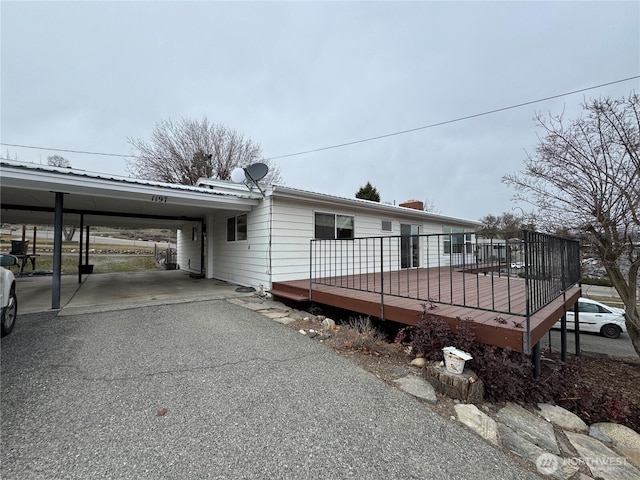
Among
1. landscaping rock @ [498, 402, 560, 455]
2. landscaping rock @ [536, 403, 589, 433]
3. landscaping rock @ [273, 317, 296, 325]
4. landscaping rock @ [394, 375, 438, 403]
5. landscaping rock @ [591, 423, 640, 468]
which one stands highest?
landscaping rock @ [273, 317, 296, 325]

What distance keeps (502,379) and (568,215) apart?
5.93 m

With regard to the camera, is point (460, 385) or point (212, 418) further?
point (460, 385)

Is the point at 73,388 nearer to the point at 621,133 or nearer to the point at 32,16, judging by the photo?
the point at 621,133

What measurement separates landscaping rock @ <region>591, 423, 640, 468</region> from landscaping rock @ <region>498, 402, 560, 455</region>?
24.1 inches

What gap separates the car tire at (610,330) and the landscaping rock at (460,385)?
39.5 feet

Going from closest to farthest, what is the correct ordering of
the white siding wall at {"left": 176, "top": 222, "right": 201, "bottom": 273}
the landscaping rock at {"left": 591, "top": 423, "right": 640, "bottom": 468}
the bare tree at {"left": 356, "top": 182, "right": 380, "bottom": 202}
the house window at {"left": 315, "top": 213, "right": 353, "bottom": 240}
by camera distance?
1. the landscaping rock at {"left": 591, "top": 423, "right": 640, "bottom": 468}
2. the house window at {"left": 315, "top": 213, "right": 353, "bottom": 240}
3. the white siding wall at {"left": 176, "top": 222, "right": 201, "bottom": 273}
4. the bare tree at {"left": 356, "top": 182, "right": 380, "bottom": 202}

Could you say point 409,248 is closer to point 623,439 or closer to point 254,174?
point 254,174

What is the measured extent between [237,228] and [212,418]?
249 inches

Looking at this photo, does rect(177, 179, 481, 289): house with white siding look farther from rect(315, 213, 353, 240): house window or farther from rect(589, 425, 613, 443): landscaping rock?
rect(589, 425, 613, 443): landscaping rock

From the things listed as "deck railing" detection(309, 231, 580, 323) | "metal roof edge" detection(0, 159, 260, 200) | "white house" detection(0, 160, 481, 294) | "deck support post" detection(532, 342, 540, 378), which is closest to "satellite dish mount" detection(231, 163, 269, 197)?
"white house" detection(0, 160, 481, 294)

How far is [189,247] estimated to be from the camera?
12719mm

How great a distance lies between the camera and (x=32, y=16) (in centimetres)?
775

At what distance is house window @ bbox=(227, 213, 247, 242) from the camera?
7.69 m

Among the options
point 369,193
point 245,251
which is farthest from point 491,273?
point 369,193
